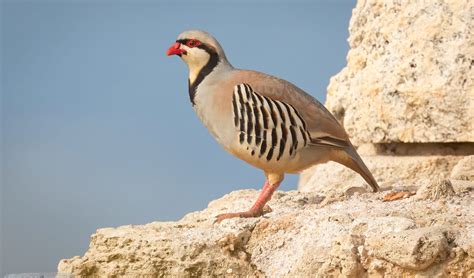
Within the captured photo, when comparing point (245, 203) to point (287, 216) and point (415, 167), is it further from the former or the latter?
point (415, 167)

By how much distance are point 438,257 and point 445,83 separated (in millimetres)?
3184

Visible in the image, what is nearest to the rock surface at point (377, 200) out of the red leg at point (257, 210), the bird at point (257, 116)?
the red leg at point (257, 210)

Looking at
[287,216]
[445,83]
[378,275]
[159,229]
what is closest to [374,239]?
[378,275]

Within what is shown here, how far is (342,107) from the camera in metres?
9.52

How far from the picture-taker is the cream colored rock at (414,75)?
836 centimetres

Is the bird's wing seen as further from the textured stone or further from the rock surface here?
the textured stone

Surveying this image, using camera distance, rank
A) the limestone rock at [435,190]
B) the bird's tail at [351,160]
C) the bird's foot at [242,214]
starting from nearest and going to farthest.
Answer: the limestone rock at [435,190], the bird's foot at [242,214], the bird's tail at [351,160]

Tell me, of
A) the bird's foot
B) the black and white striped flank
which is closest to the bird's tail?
the black and white striped flank

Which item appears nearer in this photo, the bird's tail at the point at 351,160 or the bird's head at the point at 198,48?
the bird's head at the point at 198,48

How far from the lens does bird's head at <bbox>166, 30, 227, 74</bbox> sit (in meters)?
7.12

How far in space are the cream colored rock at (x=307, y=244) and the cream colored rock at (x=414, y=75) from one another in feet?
Result: 6.48

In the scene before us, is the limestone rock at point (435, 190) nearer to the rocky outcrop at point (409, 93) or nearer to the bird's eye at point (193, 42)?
the rocky outcrop at point (409, 93)

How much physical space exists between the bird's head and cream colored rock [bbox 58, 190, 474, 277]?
1.32 m

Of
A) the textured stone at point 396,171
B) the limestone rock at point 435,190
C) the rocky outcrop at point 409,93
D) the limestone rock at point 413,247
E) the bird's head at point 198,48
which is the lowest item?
the limestone rock at point 413,247
